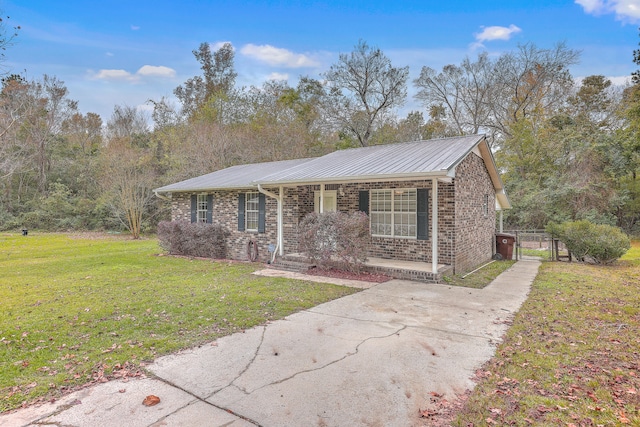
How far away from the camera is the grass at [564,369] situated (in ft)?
9.14

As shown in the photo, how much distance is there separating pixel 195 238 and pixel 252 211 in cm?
238

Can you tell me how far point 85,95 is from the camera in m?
28.2

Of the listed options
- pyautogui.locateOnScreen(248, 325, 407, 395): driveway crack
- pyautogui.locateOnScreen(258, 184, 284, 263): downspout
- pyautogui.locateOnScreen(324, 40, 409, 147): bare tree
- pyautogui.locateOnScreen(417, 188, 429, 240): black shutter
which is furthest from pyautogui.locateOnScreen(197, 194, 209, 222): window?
pyautogui.locateOnScreen(324, 40, 409, 147): bare tree

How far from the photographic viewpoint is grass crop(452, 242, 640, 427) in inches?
110

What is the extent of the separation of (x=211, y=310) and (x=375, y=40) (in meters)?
24.9

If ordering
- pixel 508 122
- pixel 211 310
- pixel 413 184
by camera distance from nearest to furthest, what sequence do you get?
1. pixel 211 310
2. pixel 413 184
3. pixel 508 122

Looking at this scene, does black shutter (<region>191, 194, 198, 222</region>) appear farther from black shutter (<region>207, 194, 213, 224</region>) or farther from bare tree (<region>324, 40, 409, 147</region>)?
bare tree (<region>324, 40, 409, 147</region>)

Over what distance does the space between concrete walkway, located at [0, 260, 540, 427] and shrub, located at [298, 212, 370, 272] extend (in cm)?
295

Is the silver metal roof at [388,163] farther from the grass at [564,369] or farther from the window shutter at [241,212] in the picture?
the grass at [564,369]

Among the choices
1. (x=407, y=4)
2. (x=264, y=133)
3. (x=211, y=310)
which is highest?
(x=407, y=4)

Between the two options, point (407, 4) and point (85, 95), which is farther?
point (85, 95)

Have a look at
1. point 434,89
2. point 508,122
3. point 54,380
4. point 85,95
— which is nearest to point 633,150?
point 508,122

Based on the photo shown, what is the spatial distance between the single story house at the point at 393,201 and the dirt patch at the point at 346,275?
0.86m

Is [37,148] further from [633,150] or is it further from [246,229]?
[633,150]
